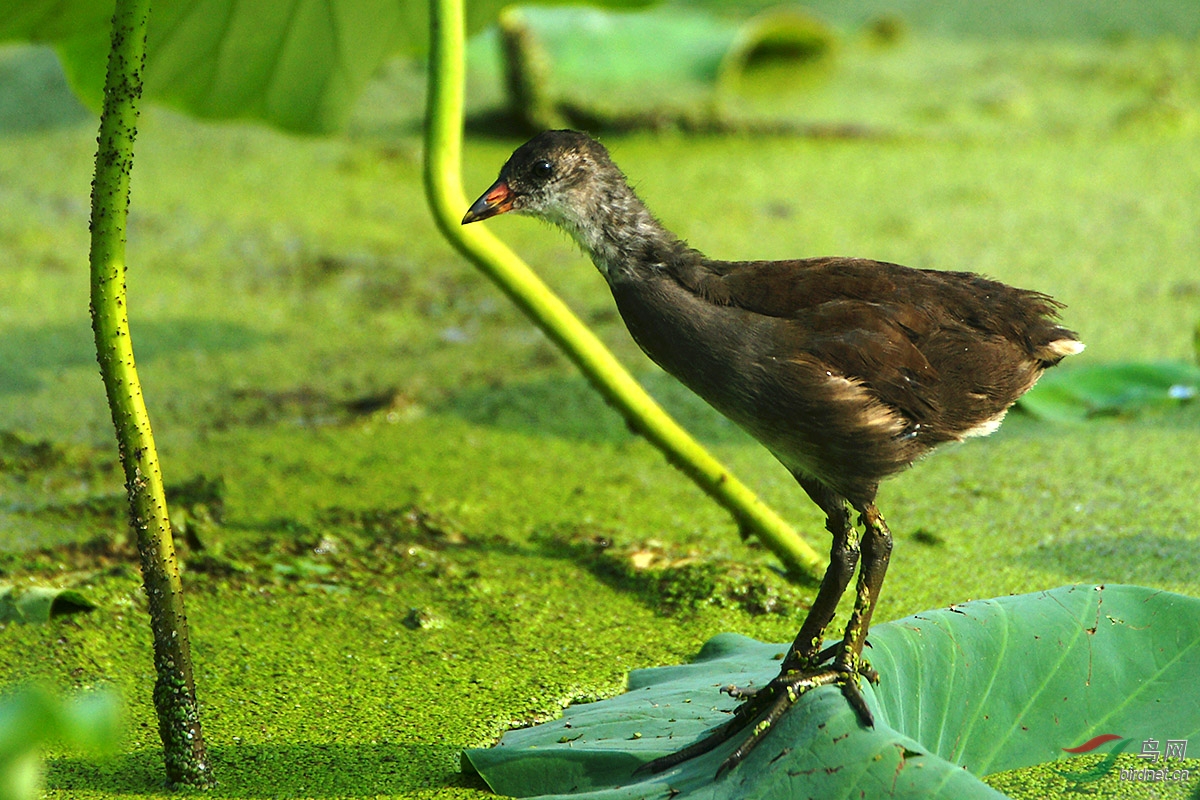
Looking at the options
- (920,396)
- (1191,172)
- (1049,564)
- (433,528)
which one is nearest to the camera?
(920,396)

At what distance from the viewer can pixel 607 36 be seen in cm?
477

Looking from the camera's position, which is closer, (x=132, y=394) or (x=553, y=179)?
(x=132, y=394)

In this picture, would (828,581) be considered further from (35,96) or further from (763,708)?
(35,96)

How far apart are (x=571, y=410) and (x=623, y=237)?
144 cm

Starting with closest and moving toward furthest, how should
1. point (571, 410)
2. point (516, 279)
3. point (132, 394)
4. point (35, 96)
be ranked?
1. point (132, 394)
2. point (516, 279)
3. point (571, 410)
4. point (35, 96)

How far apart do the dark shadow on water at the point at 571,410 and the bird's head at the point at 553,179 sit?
1238 mm

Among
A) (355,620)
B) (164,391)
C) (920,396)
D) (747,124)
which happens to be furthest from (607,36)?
(920,396)

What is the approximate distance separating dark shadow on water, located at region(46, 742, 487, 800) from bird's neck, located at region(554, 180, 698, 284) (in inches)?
25.8

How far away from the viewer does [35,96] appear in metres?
4.76

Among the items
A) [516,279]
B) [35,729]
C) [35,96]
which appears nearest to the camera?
[35,729]

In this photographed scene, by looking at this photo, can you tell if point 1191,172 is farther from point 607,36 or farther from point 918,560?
point 918,560

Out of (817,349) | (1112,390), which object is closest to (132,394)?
(817,349)

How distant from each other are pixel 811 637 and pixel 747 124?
3466mm

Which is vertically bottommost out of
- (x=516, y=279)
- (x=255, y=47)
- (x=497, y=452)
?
(x=497, y=452)
